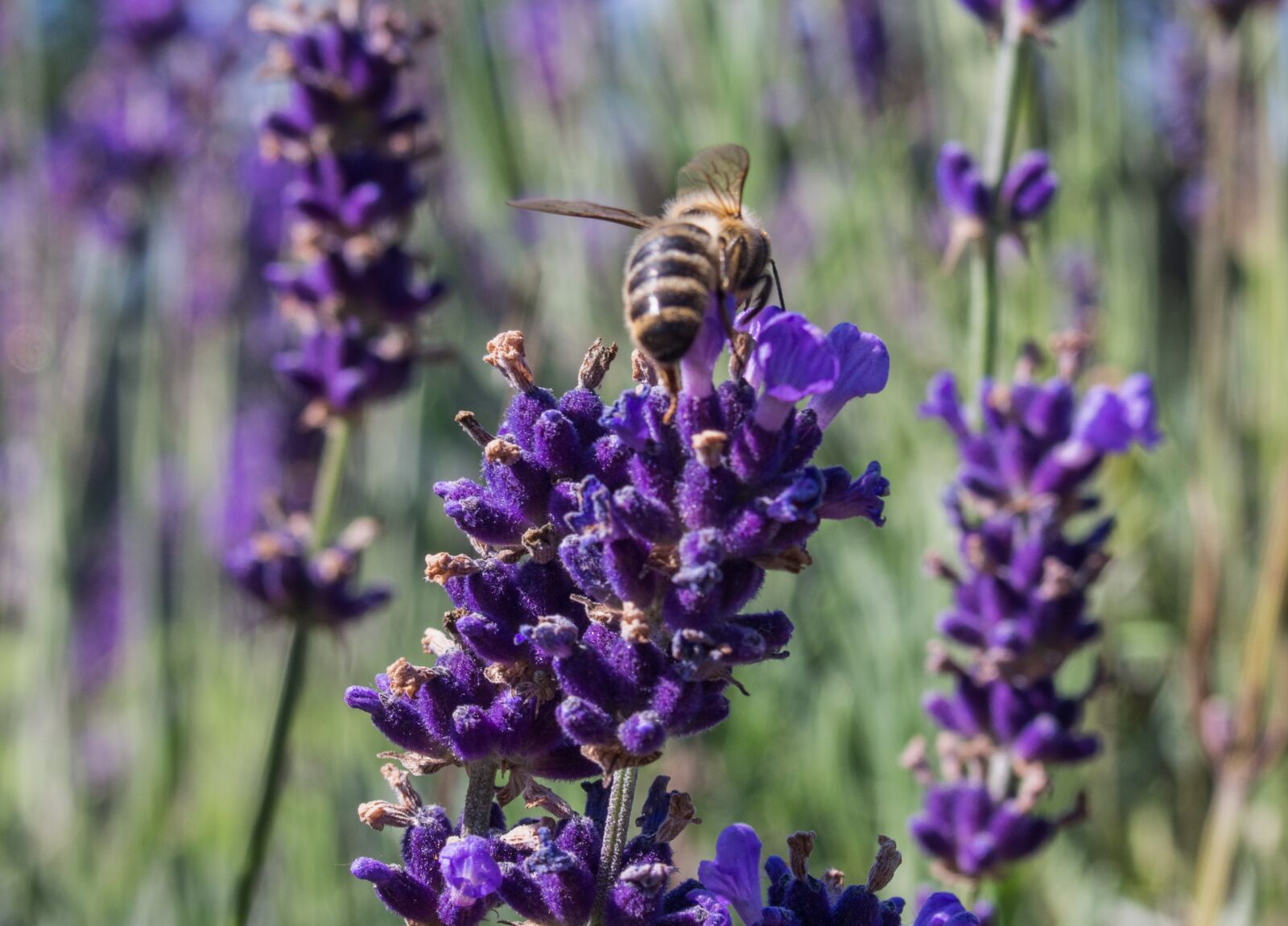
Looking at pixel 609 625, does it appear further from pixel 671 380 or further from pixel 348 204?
pixel 348 204

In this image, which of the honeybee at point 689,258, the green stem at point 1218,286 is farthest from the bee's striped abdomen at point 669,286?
the green stem at point 1218,286

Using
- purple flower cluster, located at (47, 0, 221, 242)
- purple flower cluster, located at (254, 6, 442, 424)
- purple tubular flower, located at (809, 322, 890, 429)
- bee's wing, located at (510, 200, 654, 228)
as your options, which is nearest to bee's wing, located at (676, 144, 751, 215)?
bee's wing, located at (510, 200, 654, 228)

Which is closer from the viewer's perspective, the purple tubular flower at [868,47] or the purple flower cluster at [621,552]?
the purple flower cluster at [621,552]

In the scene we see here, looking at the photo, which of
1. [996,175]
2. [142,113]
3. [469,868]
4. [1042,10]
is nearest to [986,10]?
[1042,10]

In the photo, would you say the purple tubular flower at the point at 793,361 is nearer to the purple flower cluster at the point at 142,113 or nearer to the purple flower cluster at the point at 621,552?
the purple flower cluster at the point at 621,552

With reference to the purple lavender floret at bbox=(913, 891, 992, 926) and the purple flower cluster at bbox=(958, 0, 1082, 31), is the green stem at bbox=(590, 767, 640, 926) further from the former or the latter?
the purple flower cluster at bbox=(958, 0, 1082, 31)
